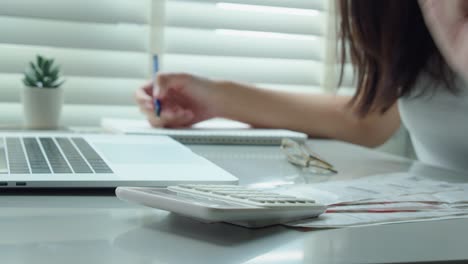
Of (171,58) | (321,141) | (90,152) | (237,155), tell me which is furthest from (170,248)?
(171,58)

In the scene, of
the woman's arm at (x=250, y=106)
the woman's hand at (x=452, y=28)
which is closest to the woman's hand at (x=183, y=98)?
the woman's arm at (x=250, y=106)

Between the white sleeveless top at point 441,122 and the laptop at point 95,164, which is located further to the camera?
the white sleeveless top at point 441,122

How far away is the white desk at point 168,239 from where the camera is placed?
359 mm

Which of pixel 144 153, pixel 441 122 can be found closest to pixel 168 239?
pixel 144 153

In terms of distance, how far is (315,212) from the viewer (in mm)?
453

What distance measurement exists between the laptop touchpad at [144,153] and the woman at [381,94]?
1.08 feet

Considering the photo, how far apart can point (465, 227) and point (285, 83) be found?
3.94 ft

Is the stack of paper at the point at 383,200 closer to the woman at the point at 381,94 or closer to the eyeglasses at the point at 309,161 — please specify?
the eyeglasses at the point at 309,161

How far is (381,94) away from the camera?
103cm

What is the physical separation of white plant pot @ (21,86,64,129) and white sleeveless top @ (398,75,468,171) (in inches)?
24.9

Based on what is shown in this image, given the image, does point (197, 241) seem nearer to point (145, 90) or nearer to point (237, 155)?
point (237, 155)

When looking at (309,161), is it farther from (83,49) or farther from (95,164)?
(83,49)

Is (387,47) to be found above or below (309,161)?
above

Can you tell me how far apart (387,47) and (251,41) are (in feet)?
1.95
